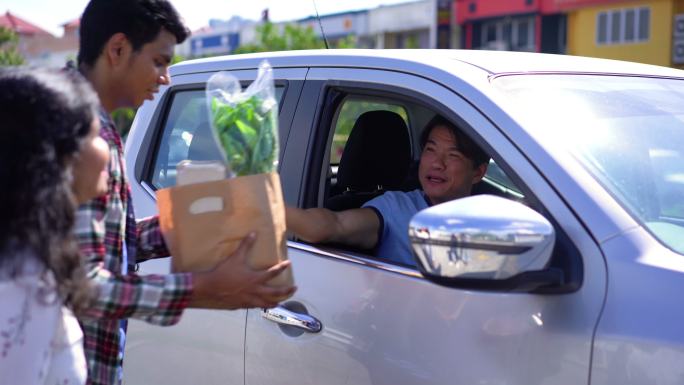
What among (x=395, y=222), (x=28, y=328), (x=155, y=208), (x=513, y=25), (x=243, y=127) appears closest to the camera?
(x=28, y=328)

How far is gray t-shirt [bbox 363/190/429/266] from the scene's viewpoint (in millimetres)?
2707

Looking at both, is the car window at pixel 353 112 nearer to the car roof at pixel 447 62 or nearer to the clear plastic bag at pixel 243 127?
the car roof at pixel 447 62

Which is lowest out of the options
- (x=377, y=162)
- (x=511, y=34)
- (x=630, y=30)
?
(x=377, y=162)

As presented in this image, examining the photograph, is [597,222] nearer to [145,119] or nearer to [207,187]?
[207,187]

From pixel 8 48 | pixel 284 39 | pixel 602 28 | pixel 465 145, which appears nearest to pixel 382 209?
pixel 465 145

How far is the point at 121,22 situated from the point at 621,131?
1.35m

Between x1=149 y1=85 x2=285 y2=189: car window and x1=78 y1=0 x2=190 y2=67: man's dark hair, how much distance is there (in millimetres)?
1234

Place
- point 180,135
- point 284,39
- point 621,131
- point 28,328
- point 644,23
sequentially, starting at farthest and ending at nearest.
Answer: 1. point 644,23
2. point 284,39
3. point 180,135
4. point 621,131
5. point 28,328

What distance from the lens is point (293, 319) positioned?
2393 millimetres

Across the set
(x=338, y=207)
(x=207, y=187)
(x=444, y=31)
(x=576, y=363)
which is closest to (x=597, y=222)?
(x=576, y=363)

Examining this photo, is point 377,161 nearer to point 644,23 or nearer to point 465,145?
point 465,145

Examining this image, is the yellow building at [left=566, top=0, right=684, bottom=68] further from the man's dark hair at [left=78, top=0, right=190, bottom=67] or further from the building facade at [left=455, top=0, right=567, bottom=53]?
the man's dark hair at [left=78, top=0, right=190, bottom=67]

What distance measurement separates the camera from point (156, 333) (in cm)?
283

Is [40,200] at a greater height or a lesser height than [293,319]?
greater
